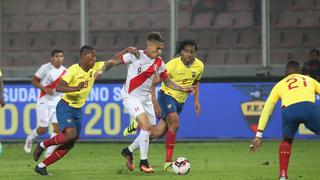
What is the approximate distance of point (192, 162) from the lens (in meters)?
16.4

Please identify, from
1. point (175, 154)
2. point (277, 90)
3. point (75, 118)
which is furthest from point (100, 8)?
point (277, 90)

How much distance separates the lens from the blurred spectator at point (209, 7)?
24.2 m

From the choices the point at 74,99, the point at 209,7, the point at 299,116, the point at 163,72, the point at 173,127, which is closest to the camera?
the point at 299,116

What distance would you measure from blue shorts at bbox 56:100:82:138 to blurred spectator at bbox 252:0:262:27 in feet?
32.8

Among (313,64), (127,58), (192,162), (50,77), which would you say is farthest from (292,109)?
(313,64)

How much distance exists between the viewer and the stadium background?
2152cm

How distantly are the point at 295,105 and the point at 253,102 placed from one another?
919 cm

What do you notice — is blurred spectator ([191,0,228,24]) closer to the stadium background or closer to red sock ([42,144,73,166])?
the stadium background

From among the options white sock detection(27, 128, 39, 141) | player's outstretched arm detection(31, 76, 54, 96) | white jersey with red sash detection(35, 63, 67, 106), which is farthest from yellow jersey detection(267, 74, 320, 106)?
white sock detection(27, 128, 39, 141)

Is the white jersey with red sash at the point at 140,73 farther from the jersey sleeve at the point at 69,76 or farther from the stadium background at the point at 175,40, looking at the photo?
the stadium background at the point at 175,40

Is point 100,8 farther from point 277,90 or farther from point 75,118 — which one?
point 277,90

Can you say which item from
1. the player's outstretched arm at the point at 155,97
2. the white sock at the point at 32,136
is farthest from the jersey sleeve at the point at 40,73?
the player's outstretched arm at the point at 155,97

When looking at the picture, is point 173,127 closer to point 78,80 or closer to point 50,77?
point 78,80

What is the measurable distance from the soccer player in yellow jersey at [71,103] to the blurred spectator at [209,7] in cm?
1001
